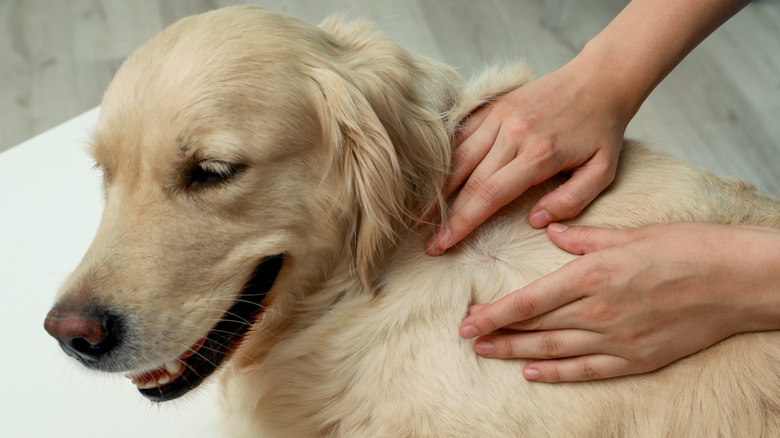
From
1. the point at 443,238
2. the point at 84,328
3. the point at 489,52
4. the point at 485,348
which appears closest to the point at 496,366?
the point at 485,348

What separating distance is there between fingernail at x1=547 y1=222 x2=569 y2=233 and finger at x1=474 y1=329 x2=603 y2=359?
206mm

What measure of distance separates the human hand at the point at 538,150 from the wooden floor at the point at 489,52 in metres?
1.61

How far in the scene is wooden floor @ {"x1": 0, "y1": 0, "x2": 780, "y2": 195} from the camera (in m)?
2.99

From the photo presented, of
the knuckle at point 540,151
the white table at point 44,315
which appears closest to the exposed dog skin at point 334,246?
the knuckle at point 540,151

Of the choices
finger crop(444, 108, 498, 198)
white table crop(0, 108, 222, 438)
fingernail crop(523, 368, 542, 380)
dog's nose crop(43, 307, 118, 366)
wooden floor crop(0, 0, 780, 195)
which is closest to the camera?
dog's nose crop(43, 307, 118, 366)

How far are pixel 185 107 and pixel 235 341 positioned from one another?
1.71 feet

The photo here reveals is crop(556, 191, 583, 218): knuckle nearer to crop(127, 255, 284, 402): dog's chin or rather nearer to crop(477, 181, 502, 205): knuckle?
crop(477, 181, 502, 205): knuckle

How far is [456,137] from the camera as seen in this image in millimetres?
1488

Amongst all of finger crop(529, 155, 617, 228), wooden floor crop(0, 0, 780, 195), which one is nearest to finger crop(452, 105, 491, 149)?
finger crop(529, 155, 617, 228)

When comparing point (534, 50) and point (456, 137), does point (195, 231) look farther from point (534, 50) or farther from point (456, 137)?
point (534, 50)

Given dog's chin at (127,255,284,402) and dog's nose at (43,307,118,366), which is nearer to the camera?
dog's nose at (43,307,118,366)

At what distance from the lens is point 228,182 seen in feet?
4.20

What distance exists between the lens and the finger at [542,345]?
133 centimetres

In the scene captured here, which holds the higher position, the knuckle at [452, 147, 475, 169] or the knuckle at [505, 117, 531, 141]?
the knuckle at [505, 117, 531, 141]
